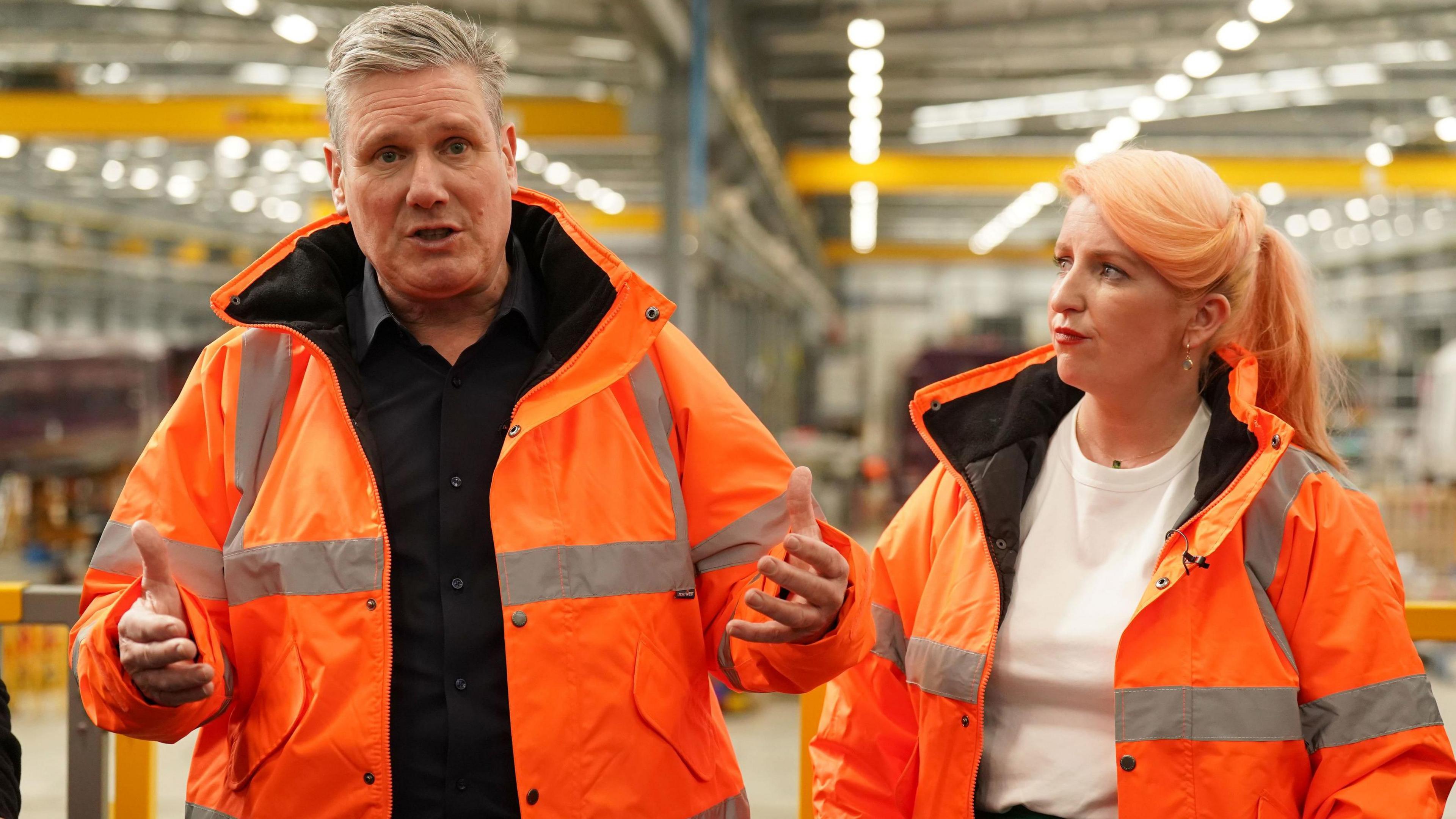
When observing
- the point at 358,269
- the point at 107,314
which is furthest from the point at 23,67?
the point at 107,314

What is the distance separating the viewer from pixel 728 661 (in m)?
1.66

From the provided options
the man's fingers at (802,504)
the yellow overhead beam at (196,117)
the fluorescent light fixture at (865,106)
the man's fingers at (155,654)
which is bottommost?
the man's fingers at (155,654)

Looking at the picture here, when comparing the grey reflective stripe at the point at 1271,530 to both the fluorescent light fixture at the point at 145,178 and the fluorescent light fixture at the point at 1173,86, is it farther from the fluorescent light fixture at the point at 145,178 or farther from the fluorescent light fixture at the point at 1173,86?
the fluorescent light fixture at the point at 145,178

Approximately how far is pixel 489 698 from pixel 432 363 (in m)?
0.48

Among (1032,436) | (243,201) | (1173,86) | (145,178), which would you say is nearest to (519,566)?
(1032,436)

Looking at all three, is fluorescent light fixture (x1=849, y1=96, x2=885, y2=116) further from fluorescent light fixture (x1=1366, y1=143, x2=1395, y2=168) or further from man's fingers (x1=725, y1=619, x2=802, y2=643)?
man's fingers (x1=725, y1=619, x2=802, y2=643)

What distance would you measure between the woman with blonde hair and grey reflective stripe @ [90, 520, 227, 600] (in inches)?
36.2

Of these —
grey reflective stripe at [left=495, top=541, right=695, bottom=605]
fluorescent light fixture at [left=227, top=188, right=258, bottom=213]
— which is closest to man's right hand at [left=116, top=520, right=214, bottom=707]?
grey reflective stripe at [left=495, top=541, right=695, bottom=605]

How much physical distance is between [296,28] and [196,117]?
248 cm

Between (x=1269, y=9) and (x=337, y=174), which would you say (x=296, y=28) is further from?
(x=337, y=174)

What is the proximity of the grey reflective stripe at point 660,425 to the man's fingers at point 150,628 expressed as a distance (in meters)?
0.63

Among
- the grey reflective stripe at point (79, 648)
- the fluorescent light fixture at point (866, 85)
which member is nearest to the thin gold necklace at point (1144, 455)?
the grey reflective stripe at point (79, 648)

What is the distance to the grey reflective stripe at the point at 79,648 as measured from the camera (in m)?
1.55

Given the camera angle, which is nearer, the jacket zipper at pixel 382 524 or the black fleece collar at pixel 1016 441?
the jacket zipper at pixel 382 524
